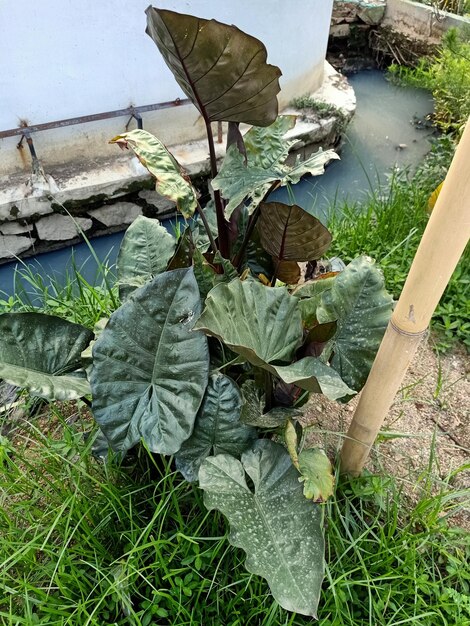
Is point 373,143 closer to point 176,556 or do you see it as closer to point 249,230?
point 249,230

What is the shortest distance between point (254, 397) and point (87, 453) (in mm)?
401

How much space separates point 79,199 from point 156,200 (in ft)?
1.62

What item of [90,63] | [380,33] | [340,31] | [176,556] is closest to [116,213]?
[90,63]

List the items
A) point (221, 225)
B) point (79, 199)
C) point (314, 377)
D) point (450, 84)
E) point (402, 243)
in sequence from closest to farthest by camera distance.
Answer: point (314, 377)
point (221, 225)
point (402, 243)
point (79, 199)
point (450, 84)

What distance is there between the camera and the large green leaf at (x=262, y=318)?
955mm

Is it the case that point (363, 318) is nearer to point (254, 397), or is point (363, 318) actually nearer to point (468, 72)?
A: point (254, 397)

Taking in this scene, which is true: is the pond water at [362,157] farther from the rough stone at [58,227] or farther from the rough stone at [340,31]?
the rough stone at [340,31]

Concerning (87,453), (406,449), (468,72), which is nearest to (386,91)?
(468,72)

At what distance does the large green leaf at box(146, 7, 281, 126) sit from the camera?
0.87 m

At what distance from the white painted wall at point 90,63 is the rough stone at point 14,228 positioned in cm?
32

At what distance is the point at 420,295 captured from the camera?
874mm

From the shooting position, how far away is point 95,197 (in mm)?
3084

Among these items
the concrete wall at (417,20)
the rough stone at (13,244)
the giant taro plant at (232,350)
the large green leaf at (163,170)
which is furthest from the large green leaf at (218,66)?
the concrete wall at (417,20)

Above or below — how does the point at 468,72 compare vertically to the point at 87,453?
above
